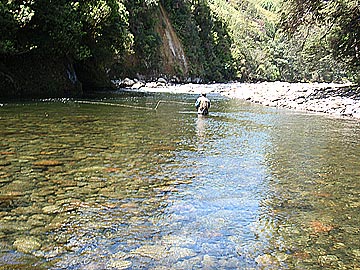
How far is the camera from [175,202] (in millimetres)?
5828

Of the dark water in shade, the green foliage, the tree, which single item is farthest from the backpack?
the green foliage

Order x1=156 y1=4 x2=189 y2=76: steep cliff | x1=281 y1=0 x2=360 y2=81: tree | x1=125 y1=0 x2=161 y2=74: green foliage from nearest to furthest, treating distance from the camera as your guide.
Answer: x1=281 y1=0 x2=360 y2=81: tree → x1=125 y1=0 x2=161 y2=74: green foliage → x1=156 y1=4 x2=189 y2=76: steep cliff

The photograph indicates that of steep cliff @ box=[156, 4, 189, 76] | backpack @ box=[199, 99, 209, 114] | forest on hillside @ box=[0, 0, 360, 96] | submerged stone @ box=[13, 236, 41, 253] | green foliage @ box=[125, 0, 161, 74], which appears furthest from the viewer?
steep cliff @ box=[156, 4, 189, 76]

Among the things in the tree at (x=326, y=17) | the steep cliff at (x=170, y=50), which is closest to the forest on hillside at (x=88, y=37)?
the tree at (x=326, y=17)

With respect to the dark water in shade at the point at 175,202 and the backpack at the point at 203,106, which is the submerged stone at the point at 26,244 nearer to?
the dark water in shade at the point at 175,202

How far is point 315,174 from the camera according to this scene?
25.2 ft

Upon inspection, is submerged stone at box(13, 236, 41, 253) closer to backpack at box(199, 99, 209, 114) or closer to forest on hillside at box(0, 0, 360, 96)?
backpack at box(199, 99, 209, 114)

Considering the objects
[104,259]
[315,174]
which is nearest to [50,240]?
[104,259]

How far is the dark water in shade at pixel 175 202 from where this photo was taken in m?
4.17

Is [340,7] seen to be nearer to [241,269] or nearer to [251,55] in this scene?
[241,269]

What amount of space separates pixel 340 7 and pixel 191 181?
65.2 feet

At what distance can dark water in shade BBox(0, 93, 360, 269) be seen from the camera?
417 centimetres

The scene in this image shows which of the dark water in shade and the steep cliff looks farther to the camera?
the steep cliff

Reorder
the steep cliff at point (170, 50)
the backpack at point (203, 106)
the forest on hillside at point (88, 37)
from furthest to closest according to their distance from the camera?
the steep cliff at point (170, 50) < the forest on hillside at point (88, 37) < the backpack at point (203, 106)
